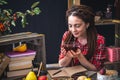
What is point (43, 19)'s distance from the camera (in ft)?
11.6

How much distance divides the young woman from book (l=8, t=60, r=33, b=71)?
30cm

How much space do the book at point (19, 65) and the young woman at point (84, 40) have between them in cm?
30

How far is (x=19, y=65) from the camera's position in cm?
188

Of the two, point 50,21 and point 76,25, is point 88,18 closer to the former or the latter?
point 76,25

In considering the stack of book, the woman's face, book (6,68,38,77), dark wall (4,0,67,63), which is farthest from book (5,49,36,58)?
dark wall (4,0,67,63)

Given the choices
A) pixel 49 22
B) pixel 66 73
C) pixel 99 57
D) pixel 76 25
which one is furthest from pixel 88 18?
pixel 49 22

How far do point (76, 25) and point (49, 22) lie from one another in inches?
59.2

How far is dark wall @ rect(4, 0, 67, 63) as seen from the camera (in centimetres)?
343

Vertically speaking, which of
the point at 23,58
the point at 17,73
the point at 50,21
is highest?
the point at 50,21

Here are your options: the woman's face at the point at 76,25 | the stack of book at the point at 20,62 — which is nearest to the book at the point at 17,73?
the stack of book at the point at 20,62

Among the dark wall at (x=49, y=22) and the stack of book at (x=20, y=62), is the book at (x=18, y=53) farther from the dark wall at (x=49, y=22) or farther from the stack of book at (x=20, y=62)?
the dark wall at (x=49, y=22)

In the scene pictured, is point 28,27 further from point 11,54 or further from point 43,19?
point 11,54

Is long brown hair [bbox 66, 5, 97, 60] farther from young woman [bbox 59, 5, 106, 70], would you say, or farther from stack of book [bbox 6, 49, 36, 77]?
stack of book [bbox 6, 49, 36, 77]

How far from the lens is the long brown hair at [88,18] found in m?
2.13
